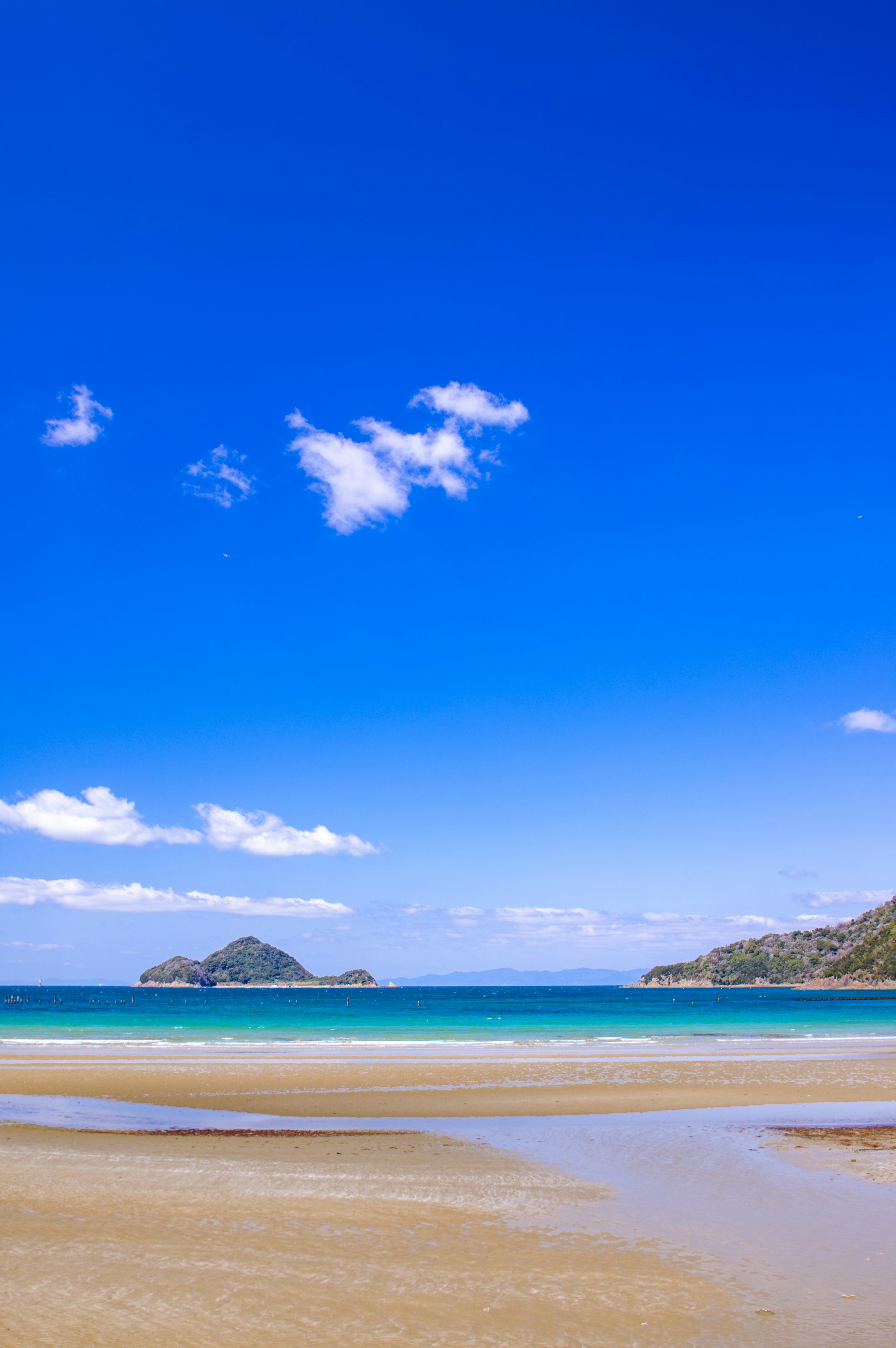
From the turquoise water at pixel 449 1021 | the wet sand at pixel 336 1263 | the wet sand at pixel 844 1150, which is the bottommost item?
the turquoise water at pixel 449 1021

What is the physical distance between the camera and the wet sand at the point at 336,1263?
25.3 ft

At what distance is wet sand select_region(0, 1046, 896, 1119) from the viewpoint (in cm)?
2323

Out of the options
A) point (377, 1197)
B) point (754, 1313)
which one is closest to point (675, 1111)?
point (377, 1197)

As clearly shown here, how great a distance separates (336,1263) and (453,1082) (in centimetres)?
2046

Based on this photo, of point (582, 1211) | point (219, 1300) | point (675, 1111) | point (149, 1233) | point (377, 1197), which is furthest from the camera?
point (675, 1111)

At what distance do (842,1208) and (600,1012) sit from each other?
9068 cm

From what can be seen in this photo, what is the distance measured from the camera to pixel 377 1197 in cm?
1261

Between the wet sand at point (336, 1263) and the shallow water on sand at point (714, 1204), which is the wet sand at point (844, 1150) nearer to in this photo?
the shallow water on sand at point (714, 1204)

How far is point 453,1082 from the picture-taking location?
28750 mm

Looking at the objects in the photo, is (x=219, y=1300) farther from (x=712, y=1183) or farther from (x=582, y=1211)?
(x=712, y=1183)

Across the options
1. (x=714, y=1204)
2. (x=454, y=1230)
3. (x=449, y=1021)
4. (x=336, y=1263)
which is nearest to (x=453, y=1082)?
(x=714, y=1204)

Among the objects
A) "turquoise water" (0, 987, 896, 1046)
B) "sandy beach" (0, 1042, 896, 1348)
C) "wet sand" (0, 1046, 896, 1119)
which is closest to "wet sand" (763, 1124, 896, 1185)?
"sandy beach" (0, 1042, 896, 1348)

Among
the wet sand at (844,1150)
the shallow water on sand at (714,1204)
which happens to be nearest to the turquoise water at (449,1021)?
the shallow water on sand at (714,1204)

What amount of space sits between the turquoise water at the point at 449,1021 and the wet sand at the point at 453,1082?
505 inches
